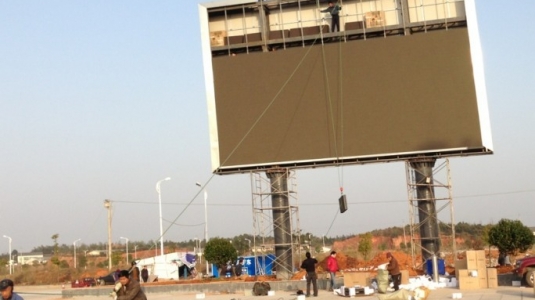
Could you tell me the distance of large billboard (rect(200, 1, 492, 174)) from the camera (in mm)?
31625

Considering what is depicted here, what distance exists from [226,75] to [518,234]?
13.5m

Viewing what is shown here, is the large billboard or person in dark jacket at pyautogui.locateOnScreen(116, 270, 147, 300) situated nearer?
person in dark jacket at pyautogui.locateOnScreen(116, 270, 147, 300)

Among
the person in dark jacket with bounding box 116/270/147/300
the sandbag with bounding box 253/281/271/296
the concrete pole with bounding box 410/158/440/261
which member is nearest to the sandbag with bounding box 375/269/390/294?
the sandbag with bounding box 253/281/271/296

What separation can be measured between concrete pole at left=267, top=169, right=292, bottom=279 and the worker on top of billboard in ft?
20.4

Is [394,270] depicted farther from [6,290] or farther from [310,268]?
[6,290]

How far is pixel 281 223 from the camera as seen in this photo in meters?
33.6

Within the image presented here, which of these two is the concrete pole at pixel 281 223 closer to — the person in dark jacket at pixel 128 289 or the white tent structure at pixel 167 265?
the white tent structure at pixel 167 265

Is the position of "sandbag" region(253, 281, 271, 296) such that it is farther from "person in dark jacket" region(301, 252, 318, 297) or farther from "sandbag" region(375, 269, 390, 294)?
"sandbag" region(375, 269, 390, 294)

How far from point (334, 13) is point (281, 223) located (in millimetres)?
8591

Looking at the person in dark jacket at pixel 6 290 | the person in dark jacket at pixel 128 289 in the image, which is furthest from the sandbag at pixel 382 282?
the person in dark jacket at pixel 6 290

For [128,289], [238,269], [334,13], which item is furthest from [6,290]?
[238,269]

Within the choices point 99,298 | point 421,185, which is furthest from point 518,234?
point 99,298

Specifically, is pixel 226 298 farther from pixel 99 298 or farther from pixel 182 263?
pixel 182 263

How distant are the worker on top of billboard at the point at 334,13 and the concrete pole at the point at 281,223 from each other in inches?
245
